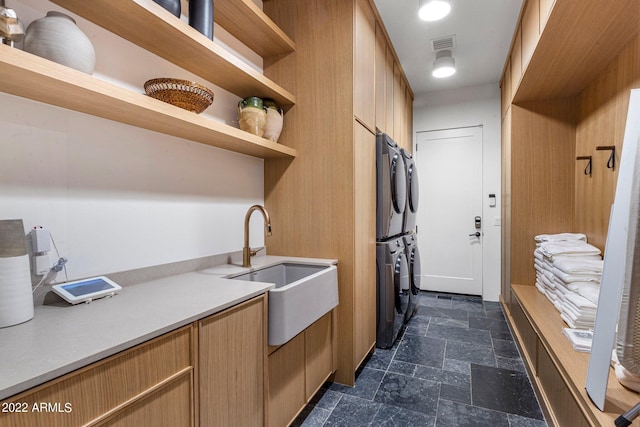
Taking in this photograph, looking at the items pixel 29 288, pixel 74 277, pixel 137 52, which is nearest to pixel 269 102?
pixel 137 52

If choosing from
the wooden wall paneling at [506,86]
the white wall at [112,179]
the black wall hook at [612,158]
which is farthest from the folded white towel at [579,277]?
the white wall at [112,179]

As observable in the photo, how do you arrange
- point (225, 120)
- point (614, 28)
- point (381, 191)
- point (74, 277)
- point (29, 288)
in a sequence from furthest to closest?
point (381, 191)
point (225, 120)
point (614, 28)
point (74, 277)
point (29, 288)

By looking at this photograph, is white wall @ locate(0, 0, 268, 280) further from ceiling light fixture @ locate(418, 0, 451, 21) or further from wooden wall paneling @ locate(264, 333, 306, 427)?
ceiling light fixture @ locate(418, 0, 451, 21)

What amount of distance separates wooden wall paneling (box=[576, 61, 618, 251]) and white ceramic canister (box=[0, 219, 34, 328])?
302 centimetres

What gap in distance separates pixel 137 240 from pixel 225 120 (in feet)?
2.97

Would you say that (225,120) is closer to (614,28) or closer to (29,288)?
(29,288)

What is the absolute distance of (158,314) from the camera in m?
0.98

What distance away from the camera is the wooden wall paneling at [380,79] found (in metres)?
2.59

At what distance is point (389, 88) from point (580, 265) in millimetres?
2132

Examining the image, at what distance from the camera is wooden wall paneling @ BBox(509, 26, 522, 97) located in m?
2.57

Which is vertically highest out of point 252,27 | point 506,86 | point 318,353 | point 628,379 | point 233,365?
point 506,86

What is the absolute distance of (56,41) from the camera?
979 mm

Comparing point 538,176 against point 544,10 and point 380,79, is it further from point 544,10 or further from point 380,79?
point 380,79

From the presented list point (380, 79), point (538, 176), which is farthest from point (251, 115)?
point (538, 176)
